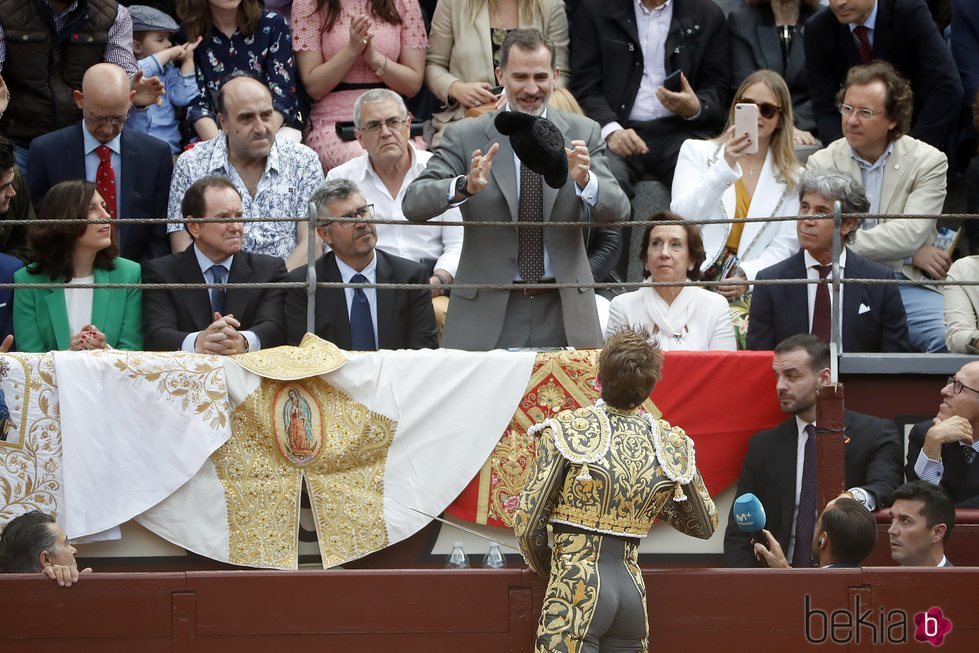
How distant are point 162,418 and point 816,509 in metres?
2.68

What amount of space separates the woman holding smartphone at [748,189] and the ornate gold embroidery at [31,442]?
10.9ft

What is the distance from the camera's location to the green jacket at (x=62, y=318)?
738 cm

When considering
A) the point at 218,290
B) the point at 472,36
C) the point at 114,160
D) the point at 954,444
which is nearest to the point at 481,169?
the point at 218,290

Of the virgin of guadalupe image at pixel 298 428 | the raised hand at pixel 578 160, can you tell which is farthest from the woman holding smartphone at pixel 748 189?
the virgin of guadalupe image at pixel 298 428

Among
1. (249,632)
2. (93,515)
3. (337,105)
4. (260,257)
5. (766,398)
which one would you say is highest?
(337,105)

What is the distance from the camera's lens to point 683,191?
885 cm

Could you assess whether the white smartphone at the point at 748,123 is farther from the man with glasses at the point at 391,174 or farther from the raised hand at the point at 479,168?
the raised hand at the point at 479,168

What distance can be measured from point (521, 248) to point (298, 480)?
140cm

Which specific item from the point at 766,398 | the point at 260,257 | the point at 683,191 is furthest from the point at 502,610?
the point at 683,191

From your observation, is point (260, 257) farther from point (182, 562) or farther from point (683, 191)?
point (683, 191)

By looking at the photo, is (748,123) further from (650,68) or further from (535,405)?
(535,405)

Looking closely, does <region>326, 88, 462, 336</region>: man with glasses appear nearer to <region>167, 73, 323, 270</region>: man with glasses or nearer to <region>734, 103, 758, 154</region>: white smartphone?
<region>167, 73, 323, 270</region>: man with glasses

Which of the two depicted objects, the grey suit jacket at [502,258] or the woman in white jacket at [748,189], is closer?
the grey suit jacket at [502,258]

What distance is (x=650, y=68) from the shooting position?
31.8 feet
